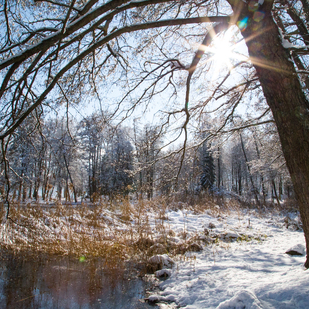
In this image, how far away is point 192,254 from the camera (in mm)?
4246

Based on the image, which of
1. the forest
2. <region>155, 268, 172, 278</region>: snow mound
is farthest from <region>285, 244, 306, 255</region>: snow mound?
<region>155, 268, 172, 278</region>: snow mound

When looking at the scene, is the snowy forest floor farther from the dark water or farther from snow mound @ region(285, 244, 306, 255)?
the dark water

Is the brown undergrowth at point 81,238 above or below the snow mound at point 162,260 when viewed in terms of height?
above

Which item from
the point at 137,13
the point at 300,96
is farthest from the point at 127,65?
A: the point at 300,96

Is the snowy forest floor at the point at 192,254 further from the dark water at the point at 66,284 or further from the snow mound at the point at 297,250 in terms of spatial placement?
the dark water at the point at 66,284

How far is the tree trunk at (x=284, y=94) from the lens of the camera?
213 centimetres

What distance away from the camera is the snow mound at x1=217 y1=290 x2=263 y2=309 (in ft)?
6.14

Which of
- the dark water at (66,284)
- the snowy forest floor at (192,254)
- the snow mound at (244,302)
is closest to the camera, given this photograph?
the snow mound at (244,302)

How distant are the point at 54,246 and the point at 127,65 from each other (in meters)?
4.24

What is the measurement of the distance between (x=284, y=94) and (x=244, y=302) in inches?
86.5

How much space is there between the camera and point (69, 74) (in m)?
3.58

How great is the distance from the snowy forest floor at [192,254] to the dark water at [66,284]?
0.31 meters

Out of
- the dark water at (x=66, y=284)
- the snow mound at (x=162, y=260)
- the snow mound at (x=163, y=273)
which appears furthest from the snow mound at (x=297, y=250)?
the dark water at (x=66, y=284)

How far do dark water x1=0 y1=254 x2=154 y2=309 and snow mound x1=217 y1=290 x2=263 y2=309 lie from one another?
108 cm
